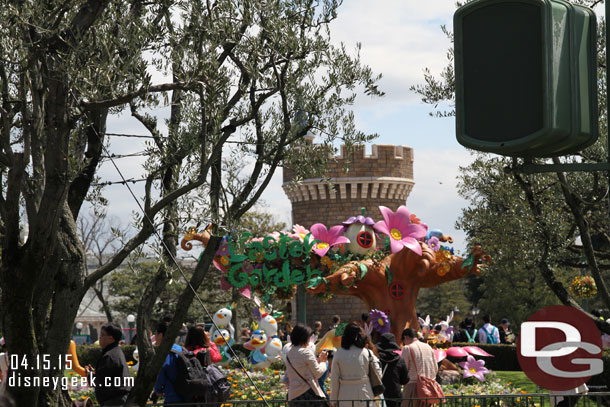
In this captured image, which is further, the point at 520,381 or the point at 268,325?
the point at 520,381

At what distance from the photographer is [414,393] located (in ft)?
31.2

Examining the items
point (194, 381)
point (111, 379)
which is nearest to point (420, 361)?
point (194, 381)

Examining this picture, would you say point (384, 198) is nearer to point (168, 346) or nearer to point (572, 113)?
point (168, 346)

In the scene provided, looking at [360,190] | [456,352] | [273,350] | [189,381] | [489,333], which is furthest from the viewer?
[360,190]

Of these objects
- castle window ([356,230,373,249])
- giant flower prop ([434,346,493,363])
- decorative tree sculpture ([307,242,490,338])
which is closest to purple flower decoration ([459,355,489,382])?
giant flower prop ([434,346,493,363])

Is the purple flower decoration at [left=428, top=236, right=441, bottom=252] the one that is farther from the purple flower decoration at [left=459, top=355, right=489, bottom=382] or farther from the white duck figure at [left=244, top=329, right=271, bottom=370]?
the white duck figure at [left=244, top=329, right=271, bottom=370]

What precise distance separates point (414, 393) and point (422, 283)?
11122 millimetres

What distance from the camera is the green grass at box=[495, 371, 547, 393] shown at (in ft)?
59.1

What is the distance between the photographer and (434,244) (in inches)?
811

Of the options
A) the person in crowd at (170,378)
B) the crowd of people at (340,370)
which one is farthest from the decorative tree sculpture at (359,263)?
the crowd of people at (340,370)

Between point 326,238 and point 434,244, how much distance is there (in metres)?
2.67

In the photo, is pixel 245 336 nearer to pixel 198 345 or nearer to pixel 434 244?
pixel 434 244

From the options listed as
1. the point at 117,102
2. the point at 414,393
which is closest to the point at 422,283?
the point at 414,393

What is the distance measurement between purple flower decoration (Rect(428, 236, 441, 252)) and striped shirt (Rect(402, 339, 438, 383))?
10.9 meters
